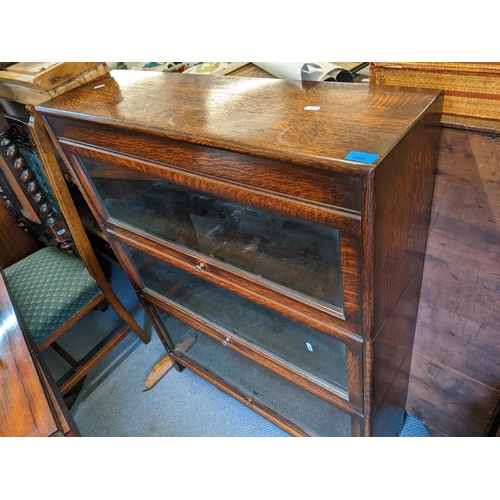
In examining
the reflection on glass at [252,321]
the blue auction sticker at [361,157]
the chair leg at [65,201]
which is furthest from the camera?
the chair leg at [65,201]

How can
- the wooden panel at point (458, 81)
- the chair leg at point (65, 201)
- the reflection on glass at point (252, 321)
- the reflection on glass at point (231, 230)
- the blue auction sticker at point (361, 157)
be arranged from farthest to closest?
the chair leg at point (65, 201), the reflection on glass at point (252, 321), the reflection on glass at point (231, 230), the wooden panel at point (458, 81), the blue auction sticker at point (361, 157)

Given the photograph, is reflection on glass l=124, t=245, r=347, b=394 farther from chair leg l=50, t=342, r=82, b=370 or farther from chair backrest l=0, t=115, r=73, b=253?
chair leg l=50, t=342, r=82, b=370

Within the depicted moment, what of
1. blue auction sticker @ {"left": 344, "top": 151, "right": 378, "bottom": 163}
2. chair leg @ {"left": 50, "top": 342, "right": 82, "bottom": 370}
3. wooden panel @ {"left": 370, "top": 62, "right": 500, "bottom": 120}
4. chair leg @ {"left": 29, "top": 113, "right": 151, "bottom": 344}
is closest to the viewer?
blue auction sticker @ {"left": 344, "top": 151, "right": 378, "bottom": 163}

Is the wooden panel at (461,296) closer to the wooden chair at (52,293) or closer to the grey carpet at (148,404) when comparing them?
the grey carpet at (148,404)

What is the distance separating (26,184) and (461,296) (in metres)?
1.20

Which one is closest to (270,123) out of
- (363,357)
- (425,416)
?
(363,357)

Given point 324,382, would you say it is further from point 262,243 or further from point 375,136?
point 375,136

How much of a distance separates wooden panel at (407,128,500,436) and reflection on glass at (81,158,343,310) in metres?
0.25

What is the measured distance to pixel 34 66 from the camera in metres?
1.10

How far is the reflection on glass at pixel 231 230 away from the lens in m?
0.65

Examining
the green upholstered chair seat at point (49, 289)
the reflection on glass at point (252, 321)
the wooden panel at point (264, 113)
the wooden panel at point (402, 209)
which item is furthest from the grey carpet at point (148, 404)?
the wooden panel at point (264, 113)

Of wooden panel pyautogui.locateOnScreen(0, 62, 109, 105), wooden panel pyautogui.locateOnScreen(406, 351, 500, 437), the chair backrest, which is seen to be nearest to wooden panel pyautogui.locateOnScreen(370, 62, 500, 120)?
wooden panel pyautogui.locateOnScreen(406, 351, 500, 437)

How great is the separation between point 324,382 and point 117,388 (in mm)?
973

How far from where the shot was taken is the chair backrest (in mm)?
1121
